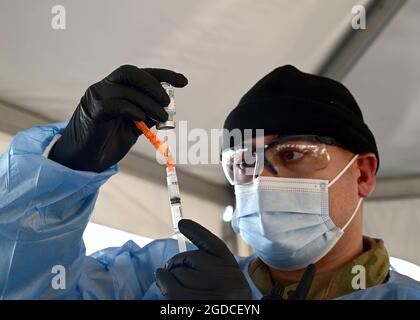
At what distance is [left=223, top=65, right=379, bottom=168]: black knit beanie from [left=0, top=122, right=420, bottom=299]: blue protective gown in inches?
13.0

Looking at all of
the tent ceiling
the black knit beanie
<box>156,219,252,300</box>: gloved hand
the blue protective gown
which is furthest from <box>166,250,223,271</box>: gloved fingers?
the tent ceiling

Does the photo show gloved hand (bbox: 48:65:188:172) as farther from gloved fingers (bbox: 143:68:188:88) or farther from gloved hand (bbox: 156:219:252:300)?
gloved hand (bbox: 156:219:252:300)

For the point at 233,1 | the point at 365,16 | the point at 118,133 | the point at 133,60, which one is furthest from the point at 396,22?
the point at 118,133

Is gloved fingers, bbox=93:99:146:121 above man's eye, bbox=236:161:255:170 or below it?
above

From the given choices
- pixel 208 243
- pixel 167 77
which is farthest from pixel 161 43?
pixel 208 243

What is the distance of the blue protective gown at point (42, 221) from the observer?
102 cm

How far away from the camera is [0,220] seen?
1028mm

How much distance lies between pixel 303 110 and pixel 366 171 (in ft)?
0.73

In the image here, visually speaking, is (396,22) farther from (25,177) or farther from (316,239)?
(25,177)

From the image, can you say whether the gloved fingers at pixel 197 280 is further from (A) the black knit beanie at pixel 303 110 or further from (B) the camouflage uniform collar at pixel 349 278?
(A) the black knit beanie at pixel 303 110

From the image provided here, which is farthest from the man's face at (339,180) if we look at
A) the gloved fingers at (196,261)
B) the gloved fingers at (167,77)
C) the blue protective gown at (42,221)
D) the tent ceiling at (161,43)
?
the tent ceiling at (161,43)

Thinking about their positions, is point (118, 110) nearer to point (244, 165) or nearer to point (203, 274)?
point (203, 274)

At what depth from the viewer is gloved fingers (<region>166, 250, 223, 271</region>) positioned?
88 cm
